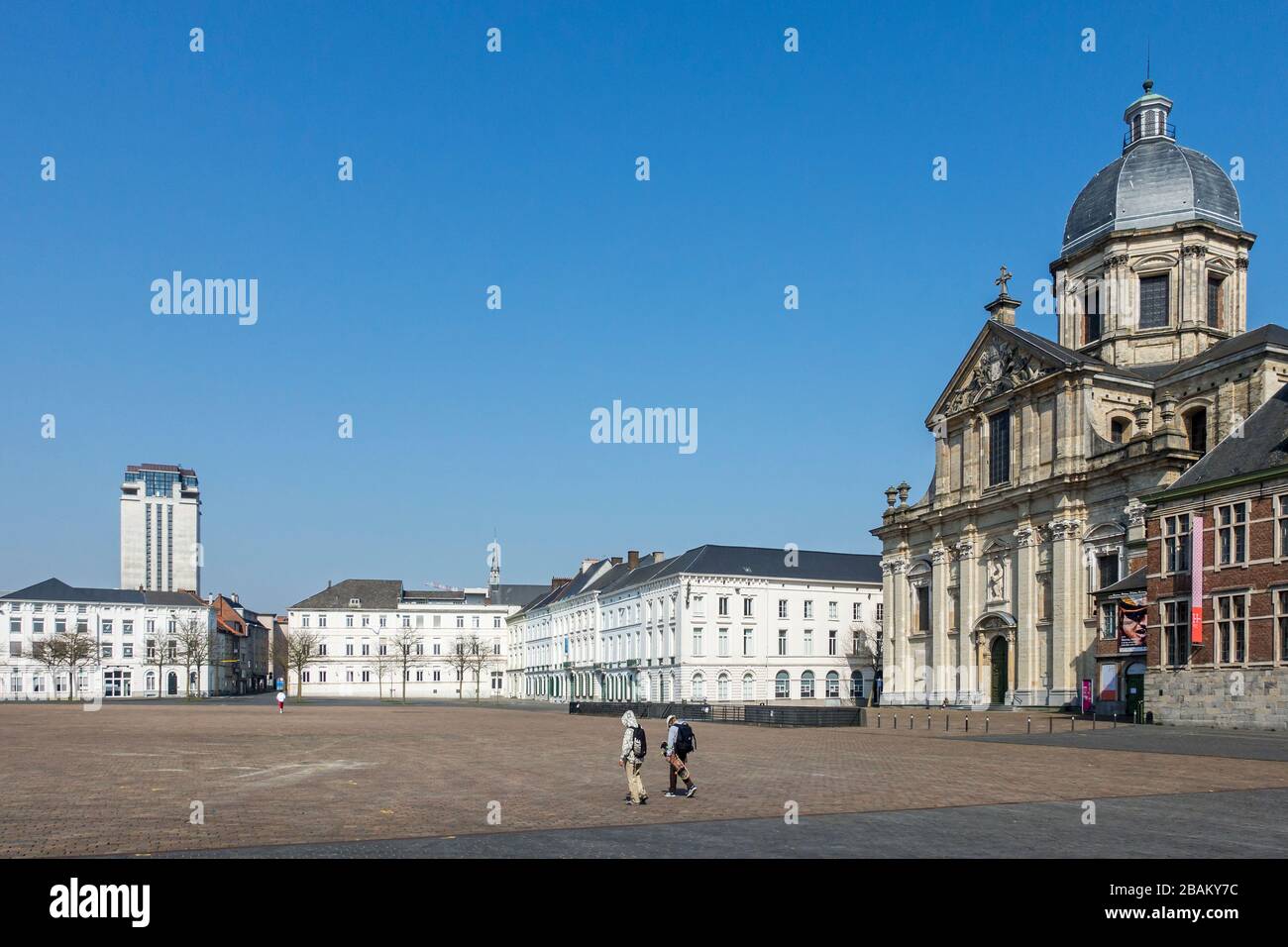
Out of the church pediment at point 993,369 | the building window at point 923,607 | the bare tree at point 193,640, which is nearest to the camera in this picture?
the church pediment at point 993,369

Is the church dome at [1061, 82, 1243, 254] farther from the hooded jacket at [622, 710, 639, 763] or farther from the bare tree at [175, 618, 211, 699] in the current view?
the bare tree at [175, 618, 211, 699]

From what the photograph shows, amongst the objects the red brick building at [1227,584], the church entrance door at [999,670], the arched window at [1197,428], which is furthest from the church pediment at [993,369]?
the red brick building at [1227,584]

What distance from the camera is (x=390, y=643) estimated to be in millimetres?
126688

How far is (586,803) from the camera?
17781 mm

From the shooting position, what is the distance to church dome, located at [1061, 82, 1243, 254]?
68.1 metres

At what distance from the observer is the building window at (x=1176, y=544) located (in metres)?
42.4

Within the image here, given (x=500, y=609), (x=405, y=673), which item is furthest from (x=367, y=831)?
(x=500, y=609)

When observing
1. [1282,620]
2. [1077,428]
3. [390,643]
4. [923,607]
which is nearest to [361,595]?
[390,643]

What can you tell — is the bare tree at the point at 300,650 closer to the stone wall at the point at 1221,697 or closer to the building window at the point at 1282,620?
the stone wall at the point at 1221,697

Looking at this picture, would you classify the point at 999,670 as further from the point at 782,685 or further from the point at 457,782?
the point at 457,782

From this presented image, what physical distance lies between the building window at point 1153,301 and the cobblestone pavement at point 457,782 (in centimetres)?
4013
